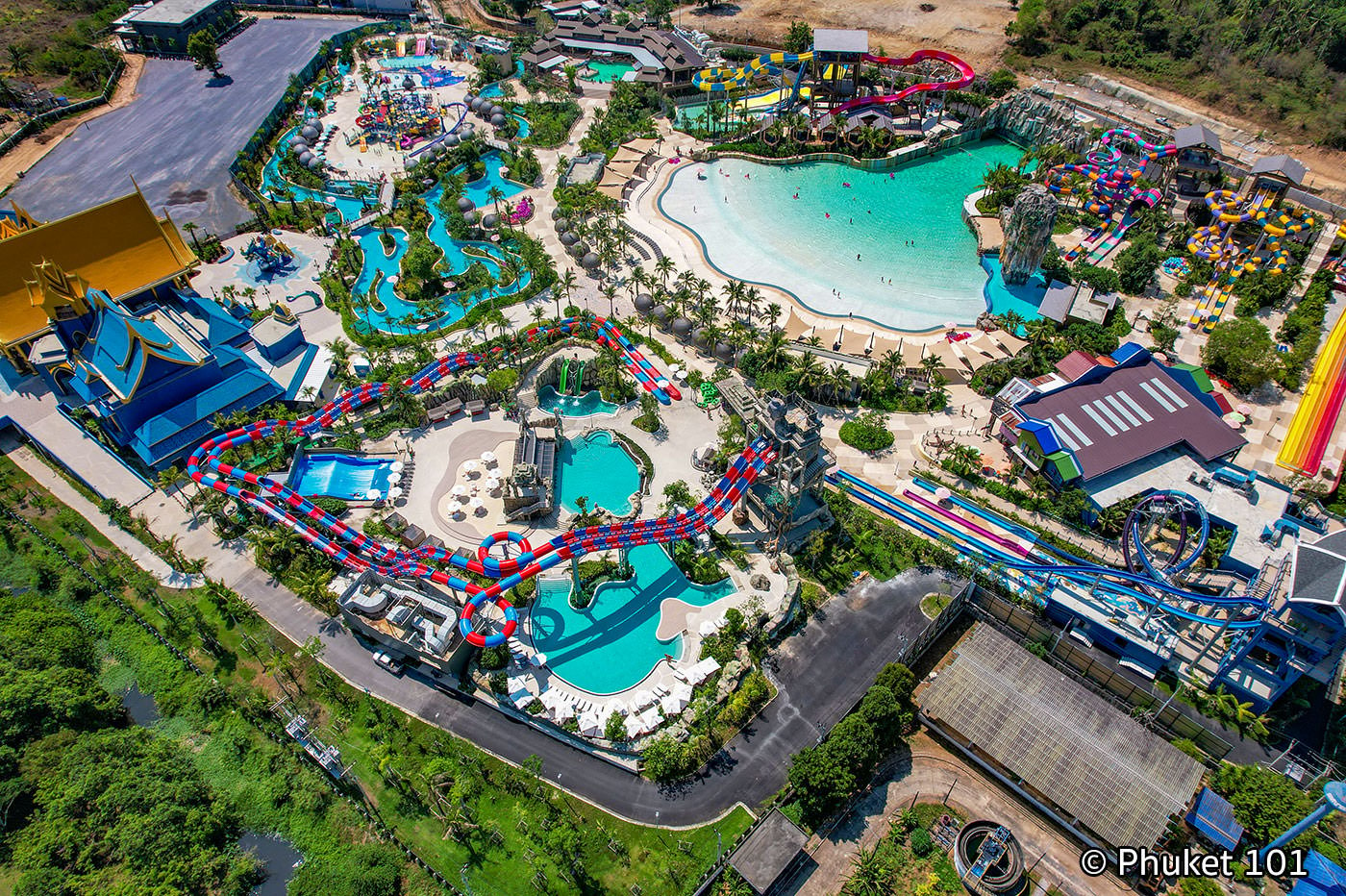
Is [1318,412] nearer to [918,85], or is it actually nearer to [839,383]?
[839,383]

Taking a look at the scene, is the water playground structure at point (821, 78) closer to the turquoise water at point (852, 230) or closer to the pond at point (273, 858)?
the turquoise water at point (852, 230)

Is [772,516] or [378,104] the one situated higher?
[378,104]

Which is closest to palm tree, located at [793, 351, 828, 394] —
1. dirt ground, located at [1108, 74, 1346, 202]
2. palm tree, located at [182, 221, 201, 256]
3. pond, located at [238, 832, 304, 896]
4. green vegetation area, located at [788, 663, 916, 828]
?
Result: green vegetation area, located at [788, 663, 916, 828]

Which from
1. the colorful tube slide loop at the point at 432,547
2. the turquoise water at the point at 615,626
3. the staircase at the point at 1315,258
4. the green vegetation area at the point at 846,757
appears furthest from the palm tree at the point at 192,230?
the staircase at the point at 1315,258

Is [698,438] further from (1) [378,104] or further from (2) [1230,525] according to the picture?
(1) [378,104]

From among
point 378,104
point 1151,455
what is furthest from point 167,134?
point 1151,455

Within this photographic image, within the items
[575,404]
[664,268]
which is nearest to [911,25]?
[664,268]

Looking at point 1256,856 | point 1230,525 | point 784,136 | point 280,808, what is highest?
point 784,136

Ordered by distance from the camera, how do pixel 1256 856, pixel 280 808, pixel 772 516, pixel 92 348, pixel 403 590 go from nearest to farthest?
pixel 1256 856
pixel 280 808
pixel 403 590
pixel 772 516
pixel 92 348
